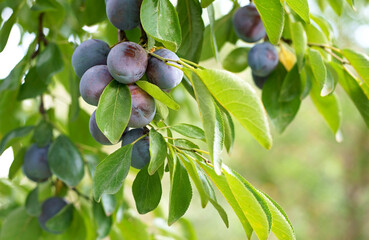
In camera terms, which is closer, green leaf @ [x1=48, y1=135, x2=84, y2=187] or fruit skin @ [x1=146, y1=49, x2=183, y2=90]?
fruit skin @ [x1=146, y1=49, x2=183, y2=90]

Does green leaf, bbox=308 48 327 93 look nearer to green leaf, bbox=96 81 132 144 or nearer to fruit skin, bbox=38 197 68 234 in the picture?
green leaf, bbox=96 81 132 144

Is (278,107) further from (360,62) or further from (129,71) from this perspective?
(129,71)

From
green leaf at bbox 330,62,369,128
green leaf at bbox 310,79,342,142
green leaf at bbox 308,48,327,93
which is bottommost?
green leaf at bbox 310,79,342,142

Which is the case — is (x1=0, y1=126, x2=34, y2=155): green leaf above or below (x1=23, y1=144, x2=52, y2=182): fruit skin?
above

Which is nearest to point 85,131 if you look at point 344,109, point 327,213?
point 344,109

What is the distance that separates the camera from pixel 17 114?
2.63 feet

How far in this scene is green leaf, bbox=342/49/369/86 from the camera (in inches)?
20.2

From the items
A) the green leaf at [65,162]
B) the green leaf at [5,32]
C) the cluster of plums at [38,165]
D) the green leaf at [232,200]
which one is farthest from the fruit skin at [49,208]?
the green leaf at [232,200]

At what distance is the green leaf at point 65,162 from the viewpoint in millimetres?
597

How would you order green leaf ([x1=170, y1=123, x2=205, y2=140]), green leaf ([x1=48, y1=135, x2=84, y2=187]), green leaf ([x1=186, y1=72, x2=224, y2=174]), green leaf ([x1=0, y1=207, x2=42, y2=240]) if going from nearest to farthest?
green leaf ([x1=186, y1=72, x2=224, y2=174]) < green leaf ([x1=170, y1=123, x2=205, y2=140]) < green leaf ([x1=48, y1=135, x2=84, y2=187]) < green leaf ([x1=0, y1=207, x2=42, y2=240])

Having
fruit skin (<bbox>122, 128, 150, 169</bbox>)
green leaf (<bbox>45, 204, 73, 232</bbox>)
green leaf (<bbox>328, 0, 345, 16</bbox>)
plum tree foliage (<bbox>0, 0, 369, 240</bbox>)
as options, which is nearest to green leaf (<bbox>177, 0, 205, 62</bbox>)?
plum tree foliage (<bbox>0, 0, 369, 240</bbox>)

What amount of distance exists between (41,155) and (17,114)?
0.64 feet

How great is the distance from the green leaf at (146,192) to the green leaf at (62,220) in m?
0.29

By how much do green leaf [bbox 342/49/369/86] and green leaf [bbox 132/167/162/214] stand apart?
28 centimetres
